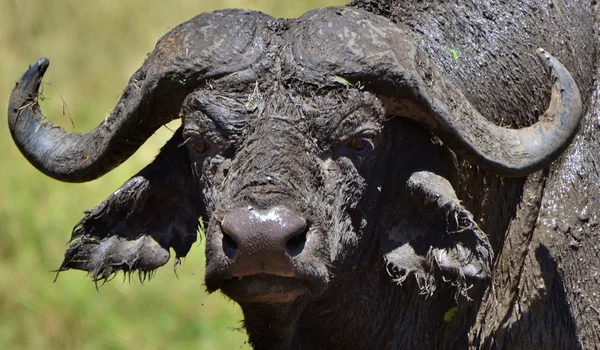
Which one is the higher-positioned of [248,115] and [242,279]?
[248,115]

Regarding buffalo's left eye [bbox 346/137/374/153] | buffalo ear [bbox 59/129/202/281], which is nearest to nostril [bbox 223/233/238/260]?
buffalo's left eye [bbox 346/137/374/153]

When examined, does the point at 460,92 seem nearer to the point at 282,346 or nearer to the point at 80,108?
the point at 282,346

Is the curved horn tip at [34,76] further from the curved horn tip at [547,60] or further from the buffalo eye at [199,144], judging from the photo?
the curved horn tip at [547,60]

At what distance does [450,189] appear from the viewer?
5.77 m

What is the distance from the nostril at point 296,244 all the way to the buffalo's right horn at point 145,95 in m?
0.94

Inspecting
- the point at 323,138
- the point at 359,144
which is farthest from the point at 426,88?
the point at 323,138

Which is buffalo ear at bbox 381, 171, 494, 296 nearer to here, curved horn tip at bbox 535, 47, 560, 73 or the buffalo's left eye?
the buffalo's left eye

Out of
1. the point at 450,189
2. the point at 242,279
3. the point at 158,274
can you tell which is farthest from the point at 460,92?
the point at 158,274

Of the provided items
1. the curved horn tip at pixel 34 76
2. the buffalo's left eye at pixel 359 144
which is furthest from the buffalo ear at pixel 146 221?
the buffalo's left eye at pixel 359 144

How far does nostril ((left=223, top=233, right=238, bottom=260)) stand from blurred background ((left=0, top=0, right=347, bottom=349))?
3.23 metres

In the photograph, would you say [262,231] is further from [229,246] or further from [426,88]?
[426,88]

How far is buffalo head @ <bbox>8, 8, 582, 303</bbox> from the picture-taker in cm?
529

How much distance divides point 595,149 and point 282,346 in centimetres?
214

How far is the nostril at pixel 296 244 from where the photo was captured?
16.6 feet
